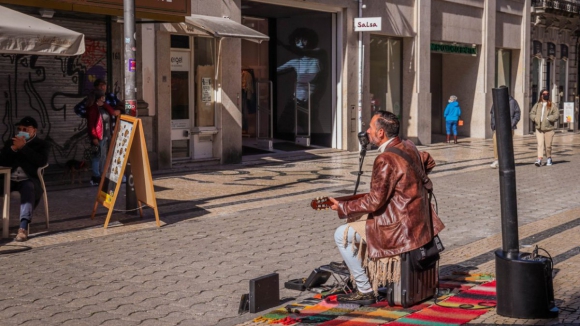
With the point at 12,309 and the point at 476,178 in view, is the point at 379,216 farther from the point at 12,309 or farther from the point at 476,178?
the point at 476,178

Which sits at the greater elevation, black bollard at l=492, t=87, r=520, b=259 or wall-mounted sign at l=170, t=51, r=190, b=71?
wall-mounted sign at l=170, t=51, r=190, b=71

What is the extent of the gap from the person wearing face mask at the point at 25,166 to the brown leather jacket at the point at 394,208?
178 inches

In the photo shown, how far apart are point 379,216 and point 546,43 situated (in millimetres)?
32049

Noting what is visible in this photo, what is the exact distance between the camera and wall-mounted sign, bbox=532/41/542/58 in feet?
116

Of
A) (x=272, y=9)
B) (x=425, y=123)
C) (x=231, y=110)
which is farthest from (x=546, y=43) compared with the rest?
(x=231, y=110)

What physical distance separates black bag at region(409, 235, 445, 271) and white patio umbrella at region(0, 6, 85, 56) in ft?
18.7

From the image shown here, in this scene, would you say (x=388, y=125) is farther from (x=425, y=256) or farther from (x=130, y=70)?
(x=130, y=70)

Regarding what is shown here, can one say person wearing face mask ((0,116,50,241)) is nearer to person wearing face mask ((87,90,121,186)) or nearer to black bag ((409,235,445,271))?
person wearing face mask ((87,90,121,186))

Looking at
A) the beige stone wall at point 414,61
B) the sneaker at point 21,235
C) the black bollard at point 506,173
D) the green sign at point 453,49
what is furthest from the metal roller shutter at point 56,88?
the green sign at point 453,49

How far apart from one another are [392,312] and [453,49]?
77.8ft

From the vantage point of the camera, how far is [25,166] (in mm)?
10086

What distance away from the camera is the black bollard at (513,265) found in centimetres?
628

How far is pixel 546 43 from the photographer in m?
36.8

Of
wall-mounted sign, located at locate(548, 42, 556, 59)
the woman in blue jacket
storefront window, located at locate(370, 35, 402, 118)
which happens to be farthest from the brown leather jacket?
wall-mounted sign, located at locate(548, 42, 556, 59)
